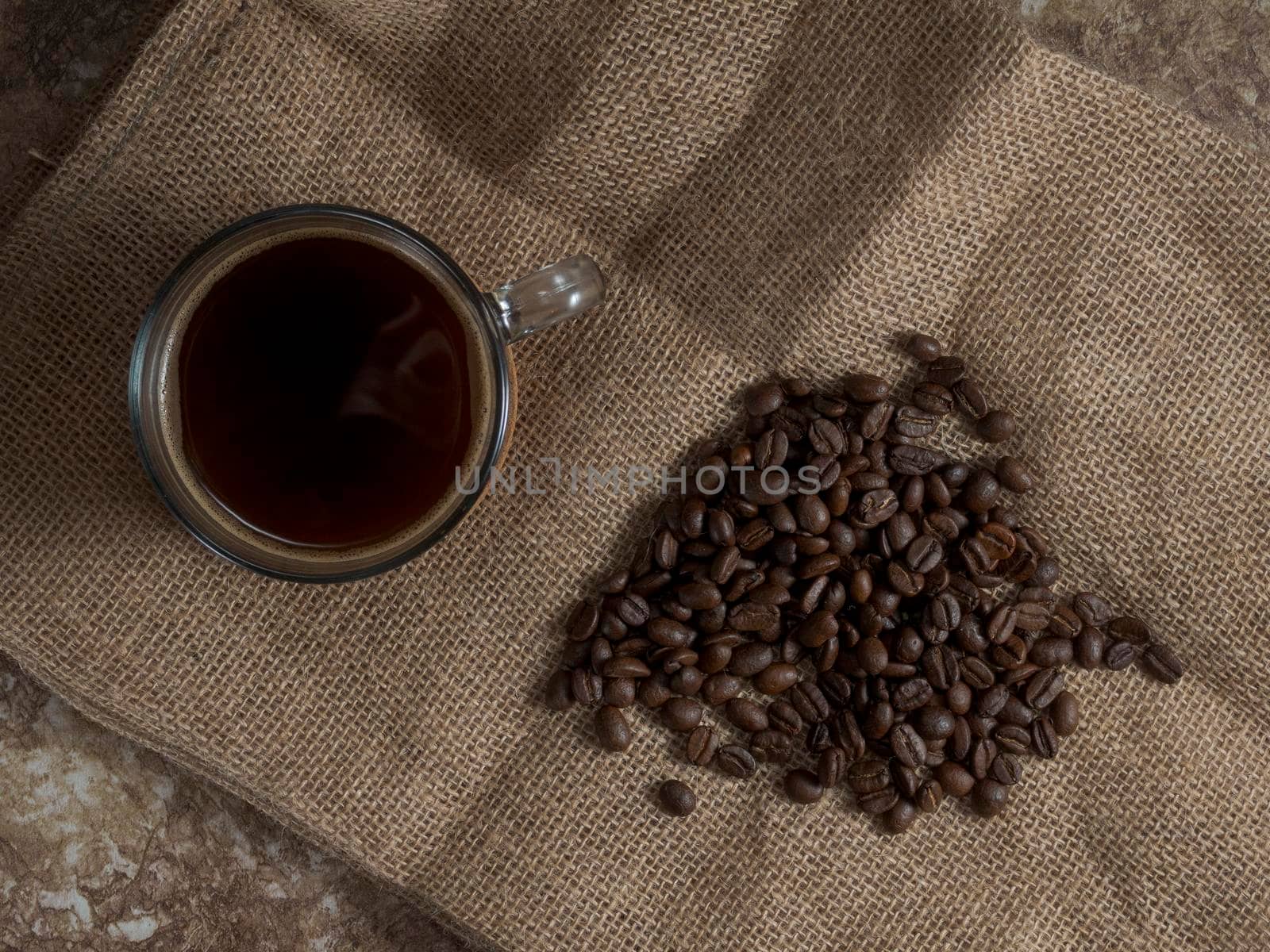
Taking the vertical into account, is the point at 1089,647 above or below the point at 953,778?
above

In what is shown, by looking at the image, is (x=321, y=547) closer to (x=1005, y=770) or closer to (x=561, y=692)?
(x=561, y=692)

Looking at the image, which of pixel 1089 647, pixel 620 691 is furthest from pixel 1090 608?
pixel 620 691

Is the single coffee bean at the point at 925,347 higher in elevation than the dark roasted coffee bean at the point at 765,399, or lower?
higher

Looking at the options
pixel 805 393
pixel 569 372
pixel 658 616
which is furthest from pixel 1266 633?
pixel 569 372

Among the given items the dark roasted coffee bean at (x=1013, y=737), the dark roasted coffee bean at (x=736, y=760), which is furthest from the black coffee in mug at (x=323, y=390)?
the dark roasted coffee bean at (x=1013, y=737)

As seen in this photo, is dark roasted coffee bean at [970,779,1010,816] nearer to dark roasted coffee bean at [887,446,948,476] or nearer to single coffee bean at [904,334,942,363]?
dark roasted coffee bean at [887,446,948,476]

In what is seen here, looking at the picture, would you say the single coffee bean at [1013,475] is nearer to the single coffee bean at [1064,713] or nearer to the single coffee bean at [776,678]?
the single coffee bean at [1064,713]

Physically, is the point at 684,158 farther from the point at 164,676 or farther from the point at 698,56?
the point at 164,676
